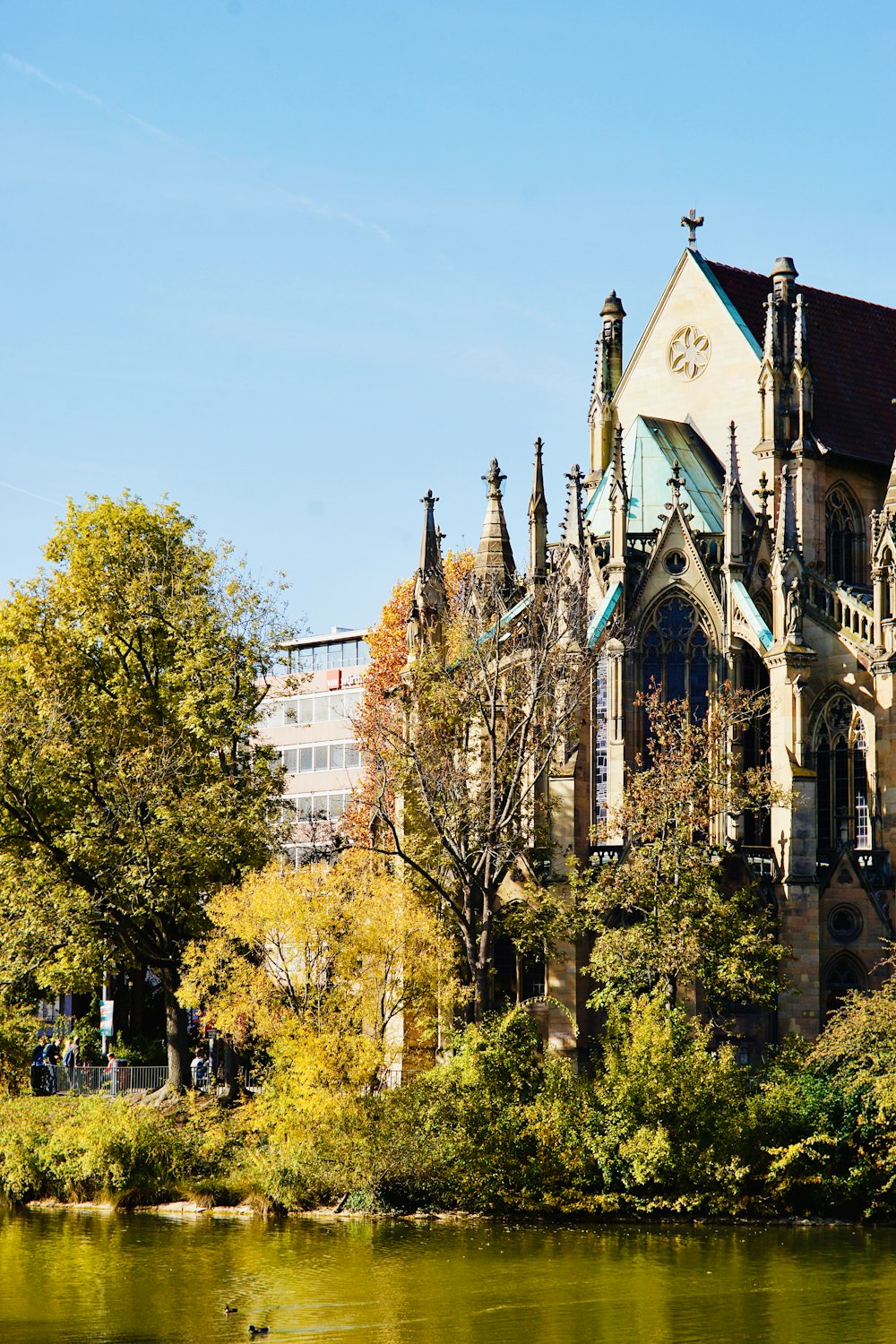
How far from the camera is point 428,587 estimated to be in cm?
5678

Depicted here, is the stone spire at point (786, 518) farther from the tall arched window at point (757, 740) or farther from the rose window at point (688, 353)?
the rose window at point (688, 353)

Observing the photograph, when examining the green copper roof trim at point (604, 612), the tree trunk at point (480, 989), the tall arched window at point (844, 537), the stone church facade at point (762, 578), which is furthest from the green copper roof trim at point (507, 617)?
the tall arched window at point (844, 537)

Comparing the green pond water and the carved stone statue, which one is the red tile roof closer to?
the carved stone statue

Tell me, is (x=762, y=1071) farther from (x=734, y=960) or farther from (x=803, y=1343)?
(x=803, y=1343)

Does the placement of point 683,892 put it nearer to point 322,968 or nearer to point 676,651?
point 322,968

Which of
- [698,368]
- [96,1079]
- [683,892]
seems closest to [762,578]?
[698,368]

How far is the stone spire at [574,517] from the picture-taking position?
2174 inches

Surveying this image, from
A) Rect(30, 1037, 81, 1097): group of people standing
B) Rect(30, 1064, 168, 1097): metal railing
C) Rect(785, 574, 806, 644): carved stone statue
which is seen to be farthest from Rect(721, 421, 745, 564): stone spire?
Rect(30, 1037, 81, 1097): group of people standing

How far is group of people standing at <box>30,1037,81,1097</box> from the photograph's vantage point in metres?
52.3

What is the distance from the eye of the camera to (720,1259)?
35.1 meters

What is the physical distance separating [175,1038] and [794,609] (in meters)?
20.3

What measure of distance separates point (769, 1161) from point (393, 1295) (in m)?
11.9

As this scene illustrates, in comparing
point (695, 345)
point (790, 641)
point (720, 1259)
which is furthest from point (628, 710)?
point (720, 1259)

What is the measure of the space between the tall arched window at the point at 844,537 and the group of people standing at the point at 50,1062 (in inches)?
1085
